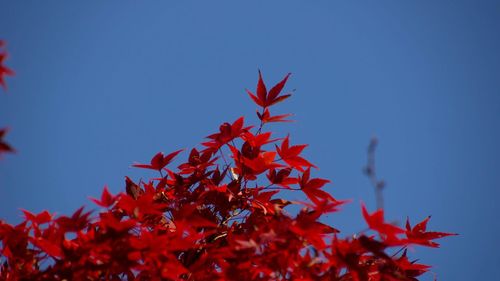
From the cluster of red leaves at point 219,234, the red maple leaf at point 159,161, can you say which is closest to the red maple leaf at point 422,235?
the cluster of red leaves at point 219,234

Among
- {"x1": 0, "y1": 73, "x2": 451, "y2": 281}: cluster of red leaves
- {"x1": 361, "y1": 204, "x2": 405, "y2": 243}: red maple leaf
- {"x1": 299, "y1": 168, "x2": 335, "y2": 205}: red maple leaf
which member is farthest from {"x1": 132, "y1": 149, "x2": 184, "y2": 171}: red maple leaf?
{"x1": 361, "y1": 204, "x2": 405, "y2": 243}: red maple leaf

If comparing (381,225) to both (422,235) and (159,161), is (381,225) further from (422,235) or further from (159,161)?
(159,161)

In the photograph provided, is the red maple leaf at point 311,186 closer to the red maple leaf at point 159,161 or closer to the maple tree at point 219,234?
the maple tree at point 219,234

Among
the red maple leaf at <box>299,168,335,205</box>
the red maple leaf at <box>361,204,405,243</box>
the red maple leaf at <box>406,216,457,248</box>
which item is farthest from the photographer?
the red maple leaf at <box>299,168,335,205</box>

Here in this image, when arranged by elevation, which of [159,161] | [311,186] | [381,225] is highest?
[159,161]

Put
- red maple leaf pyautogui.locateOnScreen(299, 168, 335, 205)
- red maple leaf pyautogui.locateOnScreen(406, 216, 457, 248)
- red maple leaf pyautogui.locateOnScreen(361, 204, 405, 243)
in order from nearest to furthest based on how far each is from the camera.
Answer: red maple leaf pyautogui.locateOnScreen(361, 204, 405, 243)
red maple leaf pyautogui.locateOnScreen(406, 216, 457, 248)
red maple leaf pyautogui.locateOnScreen(299, 168, 335, 205)

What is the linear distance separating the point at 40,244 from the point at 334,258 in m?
0.93

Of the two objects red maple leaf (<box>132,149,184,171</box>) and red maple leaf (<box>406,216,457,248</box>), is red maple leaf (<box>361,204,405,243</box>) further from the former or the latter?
red maple leaf (<box>132,149,184,171</box>)

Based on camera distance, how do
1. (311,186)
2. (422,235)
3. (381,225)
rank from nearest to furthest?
(381,225)
(422,235)
(311,186)

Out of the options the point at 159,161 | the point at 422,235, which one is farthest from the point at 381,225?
the point at 159,161

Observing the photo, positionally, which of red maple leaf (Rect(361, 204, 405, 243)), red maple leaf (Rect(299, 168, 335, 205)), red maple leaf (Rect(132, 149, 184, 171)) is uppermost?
red maple leaf (Rect(132, 149, 184, 171))

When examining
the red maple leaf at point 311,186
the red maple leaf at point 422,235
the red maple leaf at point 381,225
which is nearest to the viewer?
the red maple leaf at point 381,225

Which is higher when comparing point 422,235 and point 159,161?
point 159,161

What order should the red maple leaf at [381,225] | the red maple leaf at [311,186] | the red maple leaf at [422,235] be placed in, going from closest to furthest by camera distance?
the red maple leaf at [381,225] → the red maple leaf at [422,235] → the red maple leaf at [311,186]
